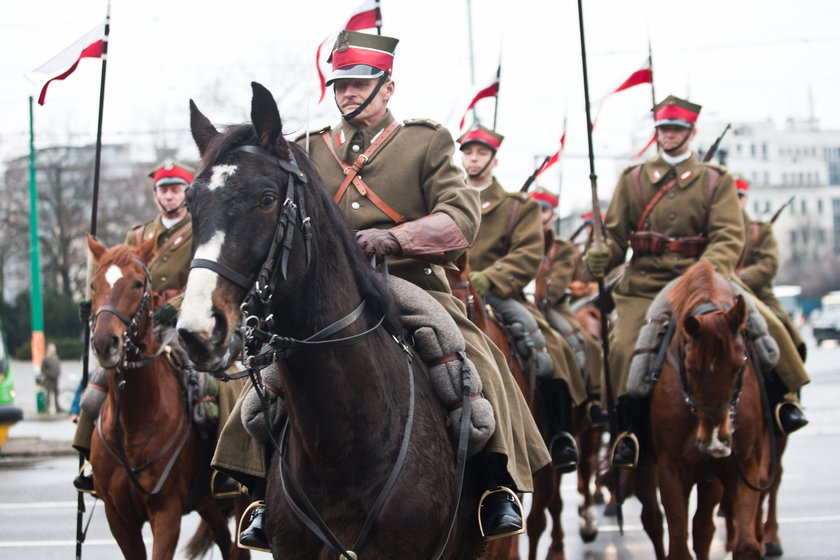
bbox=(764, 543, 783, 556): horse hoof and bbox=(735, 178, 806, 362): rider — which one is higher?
bbox=(735, 178, 806, 362): rider

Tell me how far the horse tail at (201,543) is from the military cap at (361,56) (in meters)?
4.37

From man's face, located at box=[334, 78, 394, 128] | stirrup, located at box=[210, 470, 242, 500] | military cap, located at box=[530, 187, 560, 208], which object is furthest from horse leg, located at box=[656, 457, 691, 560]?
military cap, located at box=[530, 187, 560, 208]

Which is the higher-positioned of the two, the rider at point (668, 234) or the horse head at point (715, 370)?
the rider at point (668, 234)

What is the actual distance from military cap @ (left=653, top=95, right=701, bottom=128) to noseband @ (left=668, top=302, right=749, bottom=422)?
216cm

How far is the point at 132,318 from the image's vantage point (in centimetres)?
761

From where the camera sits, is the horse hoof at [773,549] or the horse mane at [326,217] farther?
the horse hoof at [773,549]

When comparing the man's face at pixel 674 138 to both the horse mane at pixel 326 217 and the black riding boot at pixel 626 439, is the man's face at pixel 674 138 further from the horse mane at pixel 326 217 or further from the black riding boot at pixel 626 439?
the horse mane at pixel 326 217

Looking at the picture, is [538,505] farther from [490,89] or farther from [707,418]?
[490,89]

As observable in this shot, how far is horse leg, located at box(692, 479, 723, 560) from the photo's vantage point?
800 centimetres

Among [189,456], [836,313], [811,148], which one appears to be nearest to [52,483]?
[189,456]

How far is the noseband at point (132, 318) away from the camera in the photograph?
745 cm

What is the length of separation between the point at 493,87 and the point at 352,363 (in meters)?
6.21

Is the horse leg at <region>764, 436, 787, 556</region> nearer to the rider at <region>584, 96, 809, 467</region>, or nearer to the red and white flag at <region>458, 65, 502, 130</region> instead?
the rider at <region>584, 96, 809, 467</region>

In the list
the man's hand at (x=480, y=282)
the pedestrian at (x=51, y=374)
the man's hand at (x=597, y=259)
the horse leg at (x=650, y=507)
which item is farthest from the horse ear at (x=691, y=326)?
the pedestrian at (x=51, y=374)
